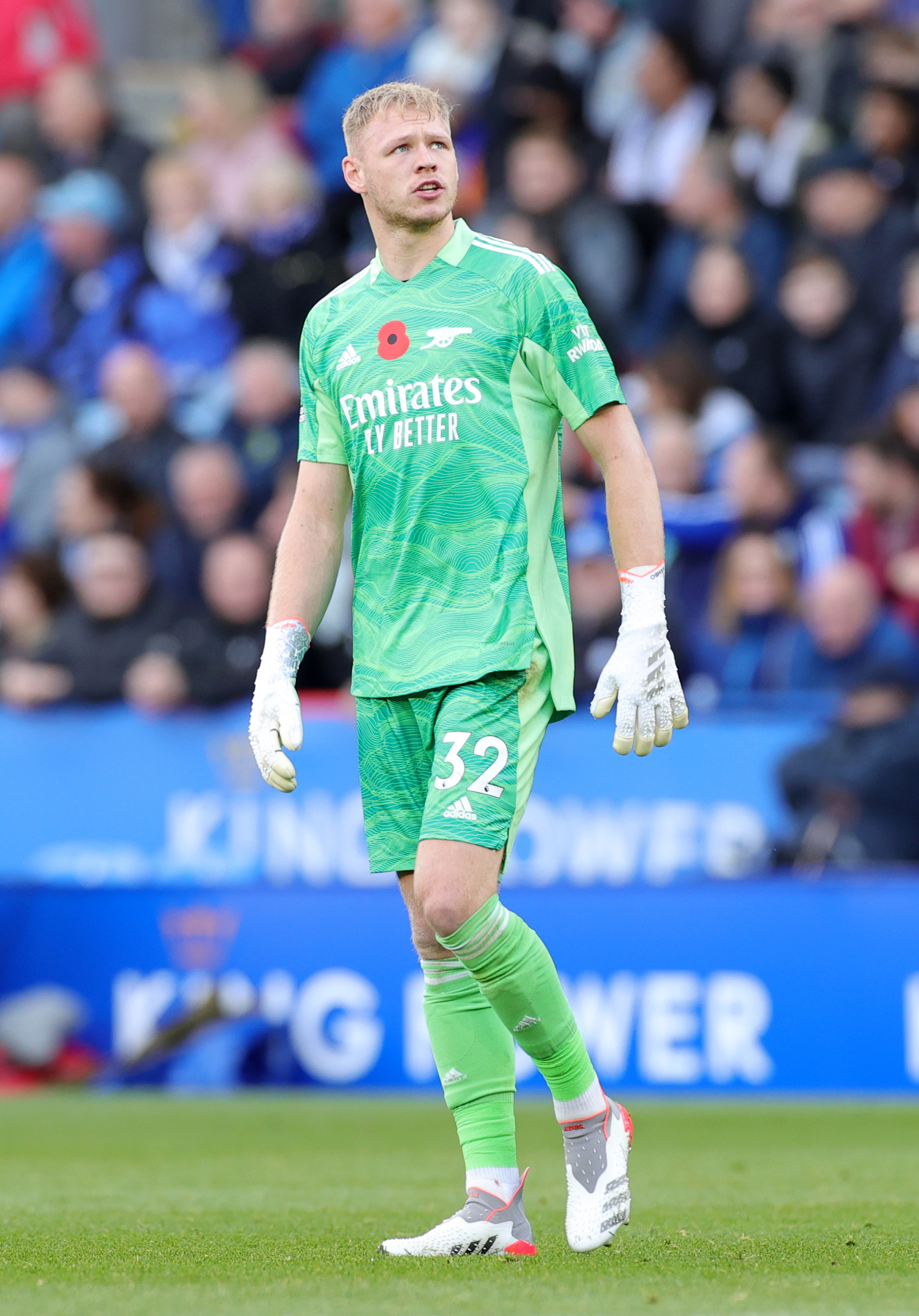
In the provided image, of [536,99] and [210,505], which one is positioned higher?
[536,99]

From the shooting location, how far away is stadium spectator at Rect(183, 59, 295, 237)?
14.8m

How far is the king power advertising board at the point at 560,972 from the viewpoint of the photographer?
9320 mm

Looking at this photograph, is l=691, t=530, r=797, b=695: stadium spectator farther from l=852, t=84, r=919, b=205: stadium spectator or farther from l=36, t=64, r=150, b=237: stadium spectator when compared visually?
l=36, t=64, r=150, b=237: stadium spectator

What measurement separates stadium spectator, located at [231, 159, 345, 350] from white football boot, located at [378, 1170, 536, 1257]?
9140mm

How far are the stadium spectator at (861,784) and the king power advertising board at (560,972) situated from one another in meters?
0.47

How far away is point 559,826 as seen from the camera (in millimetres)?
10305

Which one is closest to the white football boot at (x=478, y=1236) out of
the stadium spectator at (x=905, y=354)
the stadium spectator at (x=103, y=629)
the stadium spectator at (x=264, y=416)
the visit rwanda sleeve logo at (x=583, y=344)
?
the visit rwanda sleeve logo at (x=583, y=344)

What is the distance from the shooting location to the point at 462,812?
14.9ft

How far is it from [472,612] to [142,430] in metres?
8.61

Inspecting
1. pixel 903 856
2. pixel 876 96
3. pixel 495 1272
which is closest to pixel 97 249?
pixel 876 96

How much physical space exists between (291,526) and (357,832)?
5654mm

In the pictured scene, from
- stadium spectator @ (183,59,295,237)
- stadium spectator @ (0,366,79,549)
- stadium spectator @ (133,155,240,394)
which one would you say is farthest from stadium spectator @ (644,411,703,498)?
stadium spectator @ (183,59,295,237)

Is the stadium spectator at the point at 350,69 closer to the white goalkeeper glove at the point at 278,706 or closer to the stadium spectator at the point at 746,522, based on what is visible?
the stadium spectator at the point at 746,522

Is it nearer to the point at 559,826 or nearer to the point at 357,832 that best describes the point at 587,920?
the point at 559,826
